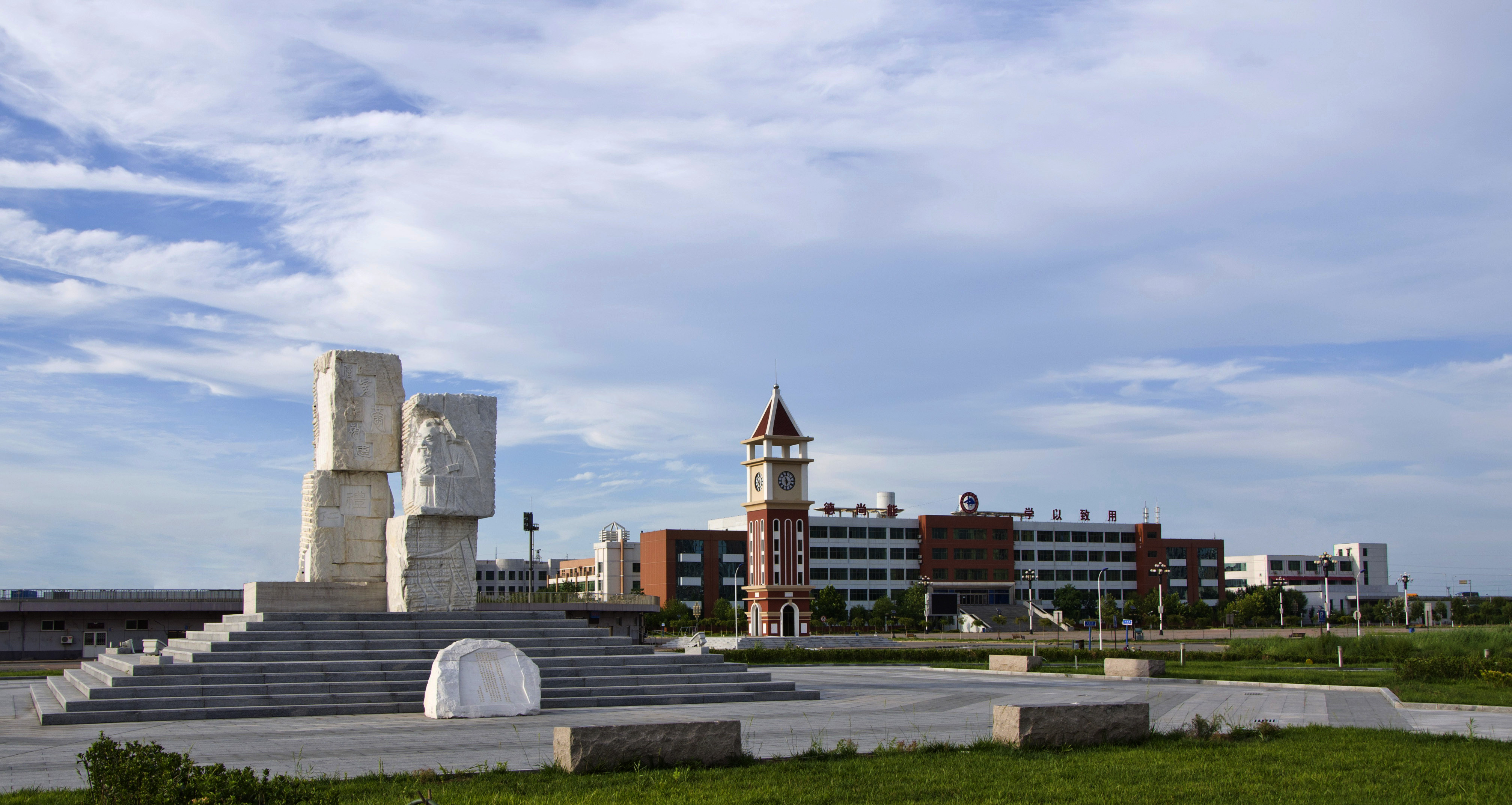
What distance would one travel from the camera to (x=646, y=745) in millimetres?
11828

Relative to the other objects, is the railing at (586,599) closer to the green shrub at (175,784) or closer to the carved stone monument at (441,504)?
the carved stone monument at (441,504)

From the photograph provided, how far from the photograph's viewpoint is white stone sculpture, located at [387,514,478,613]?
78.4 ft

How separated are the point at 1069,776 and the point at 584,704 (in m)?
11.0

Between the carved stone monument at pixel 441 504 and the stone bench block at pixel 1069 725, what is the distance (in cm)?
1370

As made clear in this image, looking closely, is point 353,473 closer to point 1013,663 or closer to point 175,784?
point 1013,663

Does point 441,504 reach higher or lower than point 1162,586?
higher

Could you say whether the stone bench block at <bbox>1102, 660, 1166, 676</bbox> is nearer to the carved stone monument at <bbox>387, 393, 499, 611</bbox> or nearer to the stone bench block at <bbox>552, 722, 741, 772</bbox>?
the carved stone monument at <bbox>387, 393, 499, 611</bbox>

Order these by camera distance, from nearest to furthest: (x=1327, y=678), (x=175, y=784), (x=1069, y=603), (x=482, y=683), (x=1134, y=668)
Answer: (x=175, y=784), (x=482, y=683), (x=1327, y=678), (x=1134, y=668), (x=1069, y=603)

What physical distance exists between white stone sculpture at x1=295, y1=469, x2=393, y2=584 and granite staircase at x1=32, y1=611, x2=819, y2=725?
2.23 meters

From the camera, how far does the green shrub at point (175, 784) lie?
777 cm

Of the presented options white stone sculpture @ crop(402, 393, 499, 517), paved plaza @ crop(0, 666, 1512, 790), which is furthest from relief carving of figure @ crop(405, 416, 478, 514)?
paved plaza @ crop(0, 666, 1512, 790)

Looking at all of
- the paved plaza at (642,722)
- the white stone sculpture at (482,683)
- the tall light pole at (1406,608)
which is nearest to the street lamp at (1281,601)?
the tall light pole at (1406,608)

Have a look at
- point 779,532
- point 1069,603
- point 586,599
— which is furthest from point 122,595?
point 1069,603

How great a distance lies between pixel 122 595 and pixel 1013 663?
42337 millimetres
